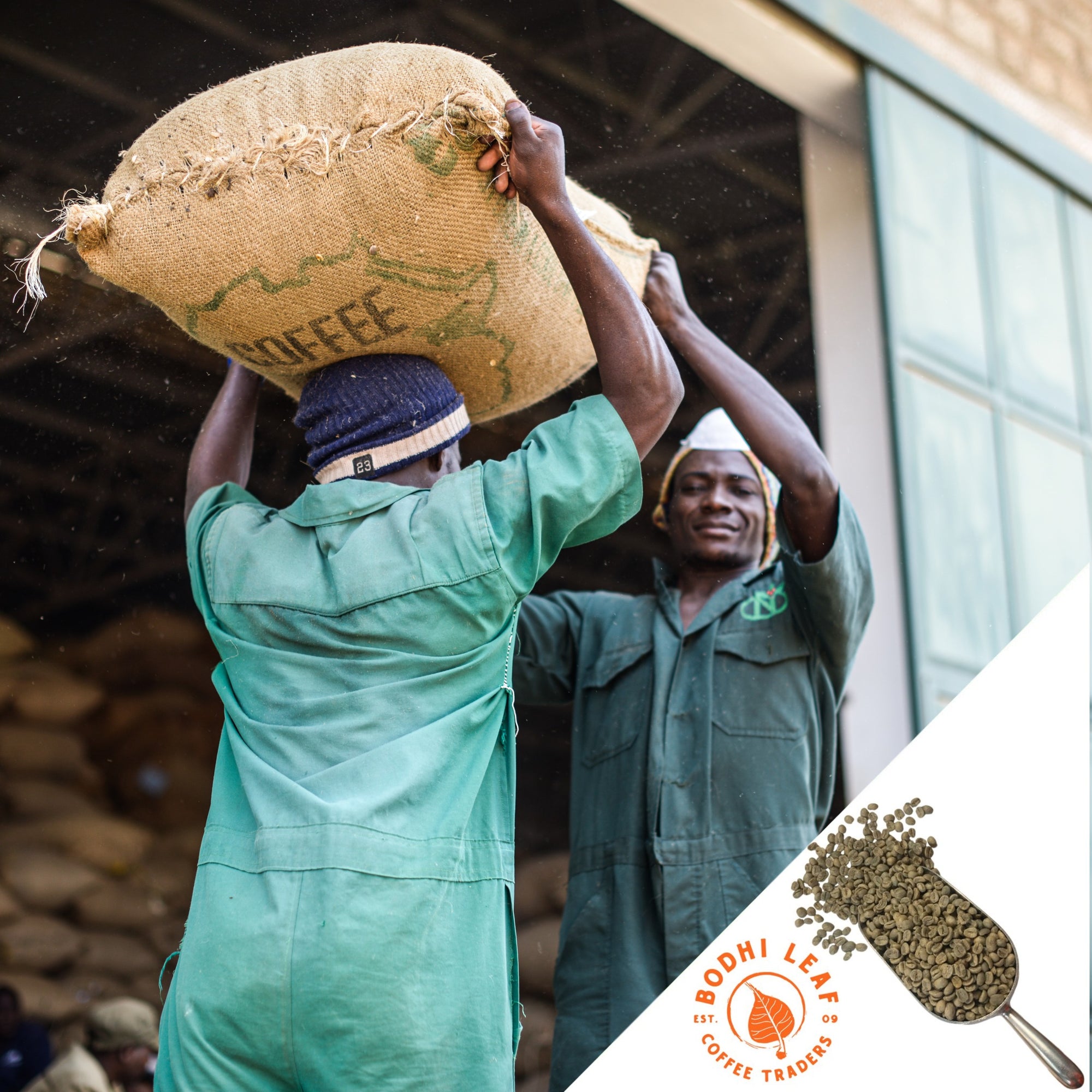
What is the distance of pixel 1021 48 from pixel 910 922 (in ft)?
9.50

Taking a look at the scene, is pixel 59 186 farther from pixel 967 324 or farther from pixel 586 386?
pixel 967 324

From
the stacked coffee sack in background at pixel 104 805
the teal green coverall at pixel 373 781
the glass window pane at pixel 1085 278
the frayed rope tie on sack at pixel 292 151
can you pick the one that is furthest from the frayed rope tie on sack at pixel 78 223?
the glass window pane at pixel 1085 278

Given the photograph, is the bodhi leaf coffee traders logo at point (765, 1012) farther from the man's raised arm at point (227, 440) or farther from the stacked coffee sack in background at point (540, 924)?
the stacked coffee sack in background at point (540, 924)

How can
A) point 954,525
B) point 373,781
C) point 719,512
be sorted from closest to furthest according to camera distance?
point 373,781, point 719,512, point 954,525

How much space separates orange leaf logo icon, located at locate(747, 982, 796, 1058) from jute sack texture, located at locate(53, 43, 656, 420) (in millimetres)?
1113

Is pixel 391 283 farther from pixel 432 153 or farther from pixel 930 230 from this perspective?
pixel 930 230

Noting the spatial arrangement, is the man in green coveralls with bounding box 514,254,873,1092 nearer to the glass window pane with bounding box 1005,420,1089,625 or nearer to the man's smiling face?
the man's smiling face

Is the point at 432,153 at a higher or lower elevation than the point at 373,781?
higher

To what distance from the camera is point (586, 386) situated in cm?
302

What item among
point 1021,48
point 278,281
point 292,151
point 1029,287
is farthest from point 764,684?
point 1021,48

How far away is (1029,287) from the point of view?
11.6 ft

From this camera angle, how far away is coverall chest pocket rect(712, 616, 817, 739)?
219 centimetres
